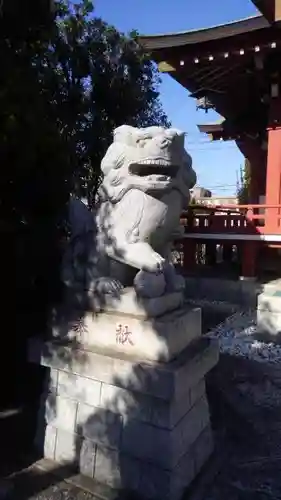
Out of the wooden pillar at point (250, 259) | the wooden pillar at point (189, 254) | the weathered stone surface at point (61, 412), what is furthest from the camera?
the wooden pillar at point (189, 254)

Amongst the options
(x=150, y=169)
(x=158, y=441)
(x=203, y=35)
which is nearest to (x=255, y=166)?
(x=203, y=35)

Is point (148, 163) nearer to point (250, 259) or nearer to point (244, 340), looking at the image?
point (244, 340)

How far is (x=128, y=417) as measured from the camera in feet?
8.20

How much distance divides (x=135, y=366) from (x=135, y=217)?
3.06ft

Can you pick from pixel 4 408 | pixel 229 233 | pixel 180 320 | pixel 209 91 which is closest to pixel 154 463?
pixel 180 320

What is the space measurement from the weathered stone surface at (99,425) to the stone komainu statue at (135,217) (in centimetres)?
77

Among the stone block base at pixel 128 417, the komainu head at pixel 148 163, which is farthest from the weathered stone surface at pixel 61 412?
the komainu head at pixel 148 163

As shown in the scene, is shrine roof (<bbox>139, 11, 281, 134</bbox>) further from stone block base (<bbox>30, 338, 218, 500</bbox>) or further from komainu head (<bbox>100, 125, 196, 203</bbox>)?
stone block base (<bbox>30, 338, 218, 500</bbox>)

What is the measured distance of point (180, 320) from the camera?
2.62m

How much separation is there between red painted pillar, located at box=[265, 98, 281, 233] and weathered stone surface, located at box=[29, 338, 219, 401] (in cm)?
459

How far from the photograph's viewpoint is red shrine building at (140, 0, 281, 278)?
6.16 m

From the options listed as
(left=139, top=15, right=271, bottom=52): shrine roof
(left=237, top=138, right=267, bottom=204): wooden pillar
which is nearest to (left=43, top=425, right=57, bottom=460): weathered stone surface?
(left=139, top=15, right=271, bottom=52): shrine roof

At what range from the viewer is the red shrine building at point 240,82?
20.2ft

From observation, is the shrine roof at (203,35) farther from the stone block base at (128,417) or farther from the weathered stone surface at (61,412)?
the weathered stone surface at (61,412)
